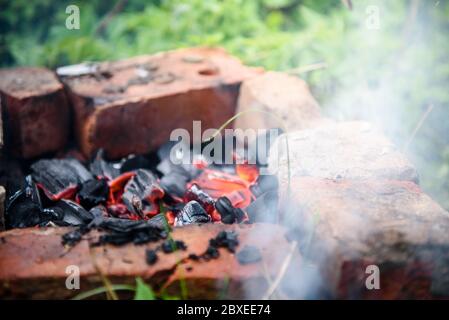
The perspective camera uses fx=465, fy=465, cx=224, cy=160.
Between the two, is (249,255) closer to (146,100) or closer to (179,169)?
(179,169)

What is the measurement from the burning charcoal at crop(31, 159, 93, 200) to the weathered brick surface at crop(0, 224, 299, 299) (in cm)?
82

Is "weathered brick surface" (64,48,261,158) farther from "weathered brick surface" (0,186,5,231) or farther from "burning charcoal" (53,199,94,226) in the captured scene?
"weathered brick surface" (0,186,5,231)

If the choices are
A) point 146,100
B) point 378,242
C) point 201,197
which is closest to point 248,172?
point 201,197

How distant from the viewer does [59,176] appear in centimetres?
321

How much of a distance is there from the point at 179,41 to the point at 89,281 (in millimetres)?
3652

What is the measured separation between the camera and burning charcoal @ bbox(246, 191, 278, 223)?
9.19 ft

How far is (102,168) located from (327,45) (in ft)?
8.34

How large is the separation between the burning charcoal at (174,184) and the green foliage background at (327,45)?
171 centimetres

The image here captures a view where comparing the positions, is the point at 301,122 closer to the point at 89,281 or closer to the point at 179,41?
the point at 89,281

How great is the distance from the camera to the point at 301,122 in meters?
3.40

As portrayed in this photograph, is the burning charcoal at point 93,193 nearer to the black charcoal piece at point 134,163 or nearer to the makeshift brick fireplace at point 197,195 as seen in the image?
the makeshift brick fireplace at point 197,195

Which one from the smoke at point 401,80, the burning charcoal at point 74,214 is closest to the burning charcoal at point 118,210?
the burning charcoal at point 74,214

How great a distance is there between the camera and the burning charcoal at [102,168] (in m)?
3.33
